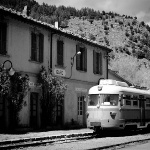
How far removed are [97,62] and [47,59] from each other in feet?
21.7

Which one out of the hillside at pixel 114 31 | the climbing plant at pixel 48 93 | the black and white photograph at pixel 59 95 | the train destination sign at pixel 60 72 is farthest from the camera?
the hillside at pixel 114 31

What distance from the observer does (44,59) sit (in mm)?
21188

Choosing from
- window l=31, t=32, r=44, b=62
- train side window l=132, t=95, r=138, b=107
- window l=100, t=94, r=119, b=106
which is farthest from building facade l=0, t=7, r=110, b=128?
train side window l=132, t=95, r=138, b=107

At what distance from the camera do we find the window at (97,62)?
26.4 meters

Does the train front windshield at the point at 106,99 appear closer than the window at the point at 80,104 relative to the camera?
Yes

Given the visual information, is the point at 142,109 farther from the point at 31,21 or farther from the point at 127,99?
the point at 31,21

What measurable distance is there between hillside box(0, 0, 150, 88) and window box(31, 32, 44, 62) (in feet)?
107

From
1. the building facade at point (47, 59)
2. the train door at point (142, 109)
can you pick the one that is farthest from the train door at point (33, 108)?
the train door at point (142, 109)

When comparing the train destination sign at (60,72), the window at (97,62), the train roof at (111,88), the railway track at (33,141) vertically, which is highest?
the window at (97,62)

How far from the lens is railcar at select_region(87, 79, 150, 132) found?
17.9 m

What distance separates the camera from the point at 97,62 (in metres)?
27.0

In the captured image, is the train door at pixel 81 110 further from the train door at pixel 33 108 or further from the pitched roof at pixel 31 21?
the train door at pixel 33 108

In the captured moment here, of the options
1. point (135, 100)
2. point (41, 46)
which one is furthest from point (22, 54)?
point (135, 100)

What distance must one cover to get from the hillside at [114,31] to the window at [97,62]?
25.6m
